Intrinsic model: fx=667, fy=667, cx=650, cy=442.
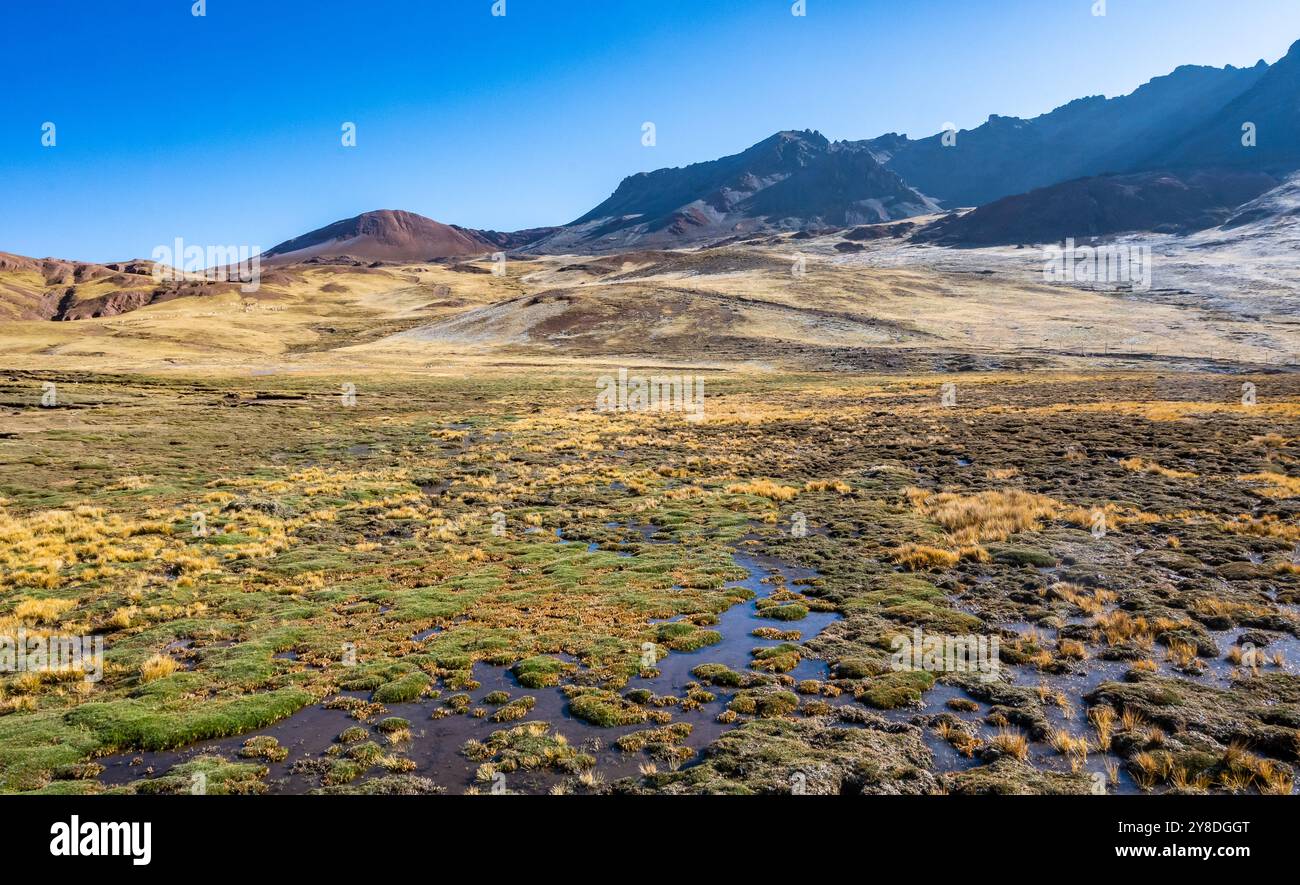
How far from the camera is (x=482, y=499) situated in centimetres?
3491

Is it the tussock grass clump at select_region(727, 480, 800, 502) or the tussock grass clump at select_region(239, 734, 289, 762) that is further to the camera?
the tussock grass clump at select_region(727, 480, 800, 502)

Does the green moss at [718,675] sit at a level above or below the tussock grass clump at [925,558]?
below

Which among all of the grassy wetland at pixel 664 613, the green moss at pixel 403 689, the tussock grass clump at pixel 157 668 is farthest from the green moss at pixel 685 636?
the tussock grass clump at pixel 157 668

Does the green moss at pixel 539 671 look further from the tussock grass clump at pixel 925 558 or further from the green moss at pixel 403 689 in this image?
the tussock grass clump at pixel 925 558

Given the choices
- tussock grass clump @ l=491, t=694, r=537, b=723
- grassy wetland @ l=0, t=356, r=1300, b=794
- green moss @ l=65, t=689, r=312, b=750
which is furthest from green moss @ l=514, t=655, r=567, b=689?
green moss @ l=65, t=689, r=312, b=750

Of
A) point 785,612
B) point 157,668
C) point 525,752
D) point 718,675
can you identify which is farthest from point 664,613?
point 157,668

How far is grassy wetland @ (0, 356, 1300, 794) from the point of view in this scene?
475 inches

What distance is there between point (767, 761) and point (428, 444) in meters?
43.4

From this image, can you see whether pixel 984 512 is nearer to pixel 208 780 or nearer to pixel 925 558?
pixel 925 558

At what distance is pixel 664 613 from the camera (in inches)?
773

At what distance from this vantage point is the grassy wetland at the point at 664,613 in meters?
12.1

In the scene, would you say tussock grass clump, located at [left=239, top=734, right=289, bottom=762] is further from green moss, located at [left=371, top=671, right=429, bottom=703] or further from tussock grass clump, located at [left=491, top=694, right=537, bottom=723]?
tussock grass clump, located at [left=491, top=694, right=537, bottom=723]
